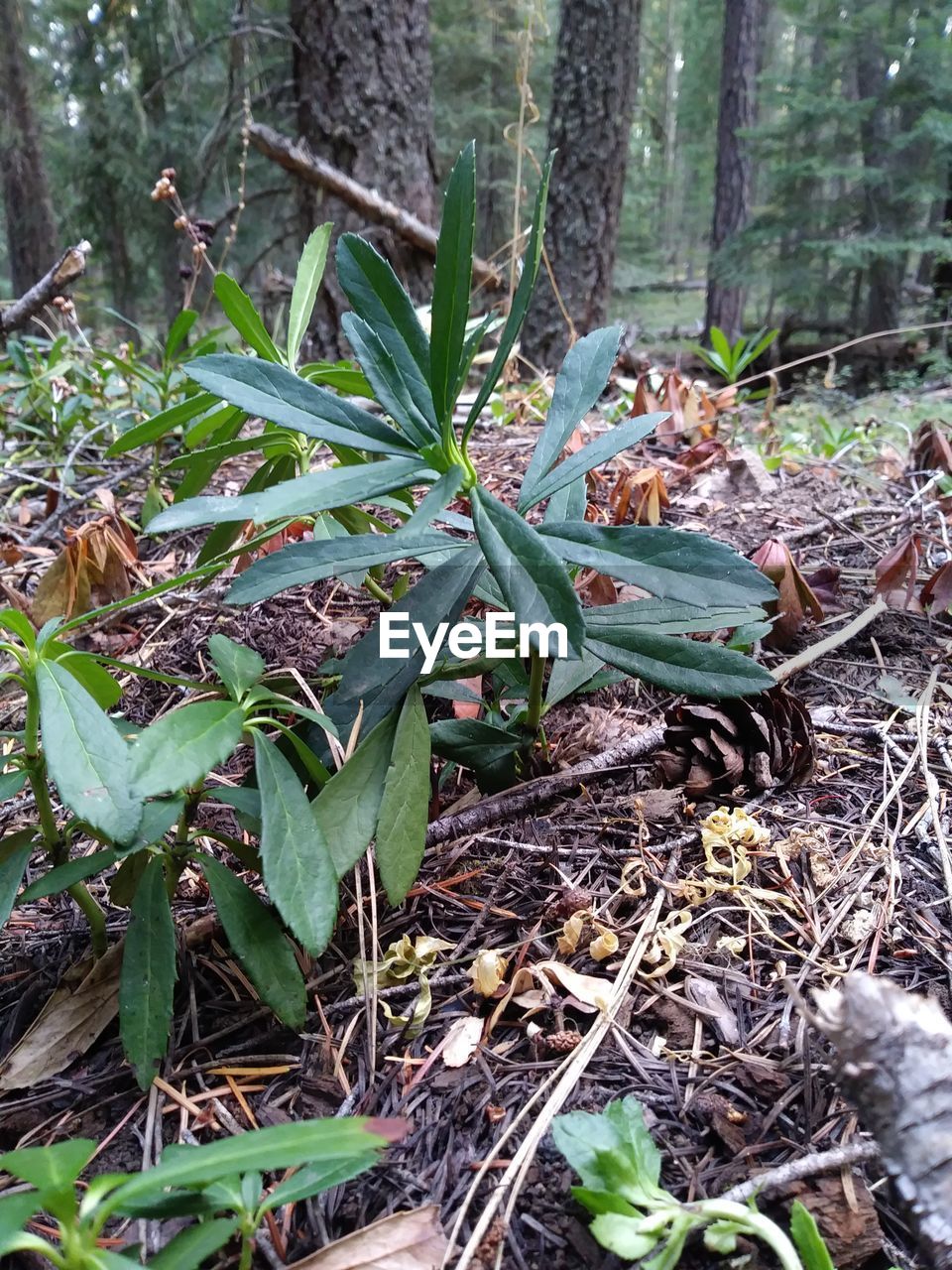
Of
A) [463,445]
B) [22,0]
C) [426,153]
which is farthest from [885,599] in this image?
[22,0]

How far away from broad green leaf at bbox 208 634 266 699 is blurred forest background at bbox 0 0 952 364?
5.97 feet

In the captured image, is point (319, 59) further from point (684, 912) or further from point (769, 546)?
point (684, 912)

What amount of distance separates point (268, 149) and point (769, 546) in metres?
3.40

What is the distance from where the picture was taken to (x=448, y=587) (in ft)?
3.10

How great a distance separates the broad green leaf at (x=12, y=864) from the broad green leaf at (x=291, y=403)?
0.55 metres

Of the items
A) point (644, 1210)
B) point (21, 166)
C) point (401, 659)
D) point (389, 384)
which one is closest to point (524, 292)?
point (389, 384)

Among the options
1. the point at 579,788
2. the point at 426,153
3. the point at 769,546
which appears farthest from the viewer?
the point at 426,153

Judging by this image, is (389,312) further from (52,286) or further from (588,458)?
(52,286)

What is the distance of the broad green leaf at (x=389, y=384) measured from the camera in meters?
Answer: 0.91

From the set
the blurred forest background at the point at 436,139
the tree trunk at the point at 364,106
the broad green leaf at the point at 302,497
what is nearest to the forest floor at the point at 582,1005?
the broad green leaf at the point at 302,497

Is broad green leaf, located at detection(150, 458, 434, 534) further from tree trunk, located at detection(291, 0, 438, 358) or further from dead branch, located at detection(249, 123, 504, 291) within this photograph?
tree trunk, located at detection(291, 0, 438, 358)

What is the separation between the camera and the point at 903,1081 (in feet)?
2.01

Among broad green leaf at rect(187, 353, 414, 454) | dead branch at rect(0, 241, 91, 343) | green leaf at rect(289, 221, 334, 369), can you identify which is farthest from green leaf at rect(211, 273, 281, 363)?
dead branch at rect(0, 241, 91, 343)

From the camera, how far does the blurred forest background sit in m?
3.77
